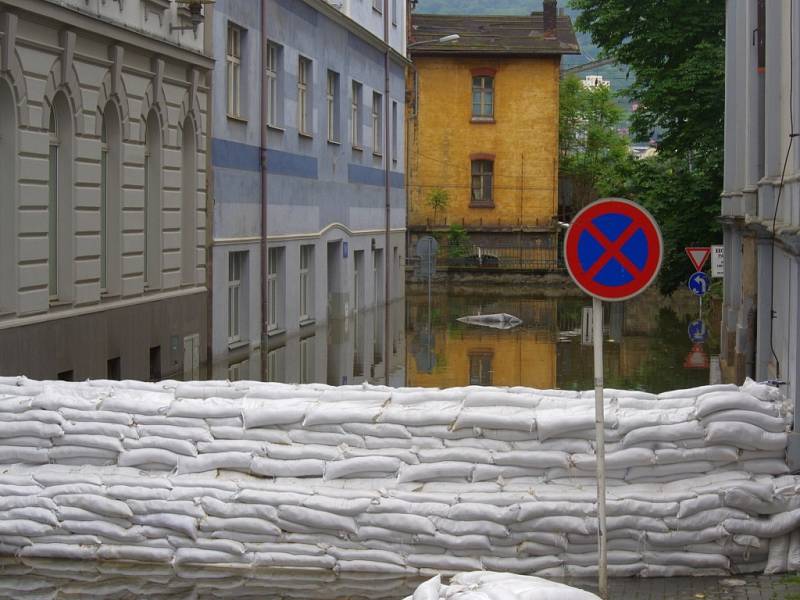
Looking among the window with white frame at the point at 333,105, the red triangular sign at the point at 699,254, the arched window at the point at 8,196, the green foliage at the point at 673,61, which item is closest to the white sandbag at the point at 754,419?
the arched window at the point at 8,196

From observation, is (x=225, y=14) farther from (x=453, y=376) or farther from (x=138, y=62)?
(x=453, y=376)

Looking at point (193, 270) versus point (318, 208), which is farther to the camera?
point (318, 208)

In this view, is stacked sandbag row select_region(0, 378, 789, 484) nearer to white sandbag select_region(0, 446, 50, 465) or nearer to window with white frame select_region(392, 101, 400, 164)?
white sandbag select_region(0, 446, 50, 465)

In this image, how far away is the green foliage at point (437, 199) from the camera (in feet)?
174

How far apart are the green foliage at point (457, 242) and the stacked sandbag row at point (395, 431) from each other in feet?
138

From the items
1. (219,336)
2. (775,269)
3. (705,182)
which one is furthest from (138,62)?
(705,182)

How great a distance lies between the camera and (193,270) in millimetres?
20922

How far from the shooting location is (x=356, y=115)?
3369 cm

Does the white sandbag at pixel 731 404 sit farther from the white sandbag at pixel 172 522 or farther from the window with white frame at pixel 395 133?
the window with white frame at pixel 395 133

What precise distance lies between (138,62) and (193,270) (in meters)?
3.58

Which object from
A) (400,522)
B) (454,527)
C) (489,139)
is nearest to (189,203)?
(400,522)

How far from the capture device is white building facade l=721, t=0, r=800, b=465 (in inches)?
468

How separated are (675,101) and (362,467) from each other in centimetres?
2495

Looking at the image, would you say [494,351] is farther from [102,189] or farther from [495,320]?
[102,189]
